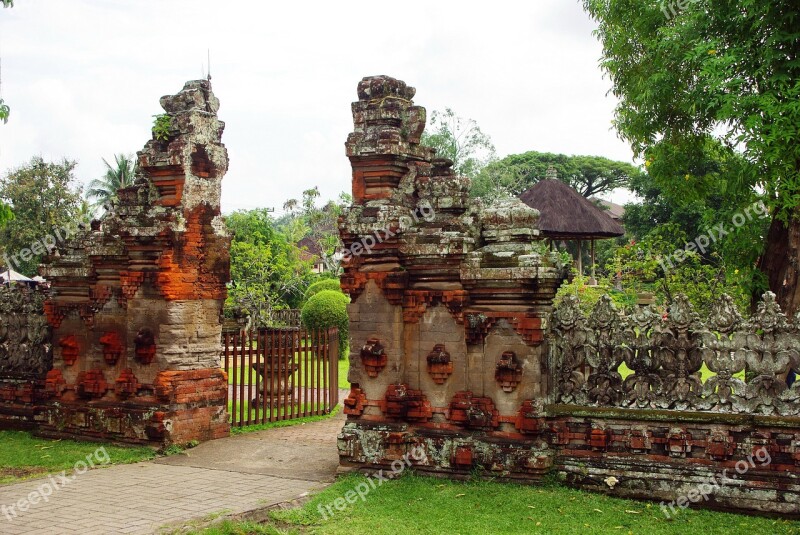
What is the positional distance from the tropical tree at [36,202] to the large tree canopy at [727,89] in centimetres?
2971

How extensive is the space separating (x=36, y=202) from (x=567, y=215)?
985 inches

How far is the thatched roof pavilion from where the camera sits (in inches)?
1032

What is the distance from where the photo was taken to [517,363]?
24.8 feet

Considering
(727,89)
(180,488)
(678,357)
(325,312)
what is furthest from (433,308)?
(325,312)

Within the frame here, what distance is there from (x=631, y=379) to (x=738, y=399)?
94cm

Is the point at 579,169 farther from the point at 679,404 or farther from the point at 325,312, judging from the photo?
the point at 679,404

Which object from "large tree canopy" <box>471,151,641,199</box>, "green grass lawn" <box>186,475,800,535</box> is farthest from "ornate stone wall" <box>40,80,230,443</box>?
"large tree canopy" <box>471,151,641,199</box>

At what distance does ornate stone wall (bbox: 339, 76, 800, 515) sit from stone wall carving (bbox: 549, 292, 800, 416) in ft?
0.04

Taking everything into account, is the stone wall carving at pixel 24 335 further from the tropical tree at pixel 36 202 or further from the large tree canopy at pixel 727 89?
the tropical tree at pixel 36 202

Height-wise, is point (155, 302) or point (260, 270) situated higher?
point (260, 270)

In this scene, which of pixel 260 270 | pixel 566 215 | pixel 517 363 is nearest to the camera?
pixel 517 363

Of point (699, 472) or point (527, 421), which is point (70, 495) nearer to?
point (527, 421)

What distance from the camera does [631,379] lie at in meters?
7.26

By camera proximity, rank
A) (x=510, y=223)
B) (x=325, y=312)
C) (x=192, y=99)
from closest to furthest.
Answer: (x=510, y=223) → (x=192, y=99) → (x=325, y=312)
